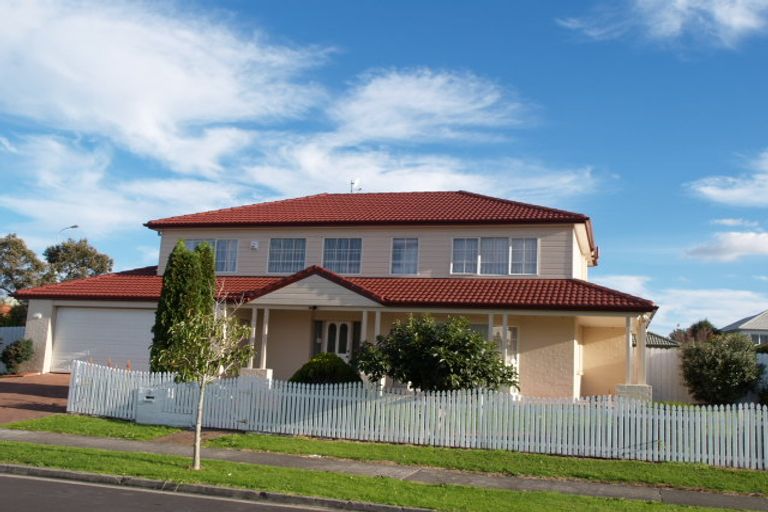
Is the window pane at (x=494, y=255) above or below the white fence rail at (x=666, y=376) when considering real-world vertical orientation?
above

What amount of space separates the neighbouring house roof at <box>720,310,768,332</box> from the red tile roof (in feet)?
103

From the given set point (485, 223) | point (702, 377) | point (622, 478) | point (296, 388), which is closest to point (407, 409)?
point (296, 388)

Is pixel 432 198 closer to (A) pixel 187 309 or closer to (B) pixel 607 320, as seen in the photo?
(B) pixel 607 320

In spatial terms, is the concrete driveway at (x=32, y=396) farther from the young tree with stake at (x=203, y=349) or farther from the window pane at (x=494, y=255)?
the window pane at (x=494, y=255)

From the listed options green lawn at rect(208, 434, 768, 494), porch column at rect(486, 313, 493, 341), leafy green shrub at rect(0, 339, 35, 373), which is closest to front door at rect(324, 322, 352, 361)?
porch column at rect(486, 313, 493, 341)

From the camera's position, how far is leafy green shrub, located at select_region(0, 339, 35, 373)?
23719 millimetres

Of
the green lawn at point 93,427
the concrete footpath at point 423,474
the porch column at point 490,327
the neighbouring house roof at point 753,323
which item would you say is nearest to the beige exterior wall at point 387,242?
the porch column at point 490,327

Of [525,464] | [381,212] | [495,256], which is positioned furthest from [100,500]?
[381,212]

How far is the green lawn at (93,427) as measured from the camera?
1547cm

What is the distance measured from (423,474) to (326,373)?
511 centimetres

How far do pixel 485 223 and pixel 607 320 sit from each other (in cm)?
450

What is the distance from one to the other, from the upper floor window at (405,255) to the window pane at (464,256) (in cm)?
119

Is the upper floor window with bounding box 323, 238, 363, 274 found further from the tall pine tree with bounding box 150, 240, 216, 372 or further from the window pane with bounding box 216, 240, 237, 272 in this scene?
the tall pine tree with bounding box 150, 240, 216, 372

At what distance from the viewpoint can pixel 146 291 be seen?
23625 millimetres
